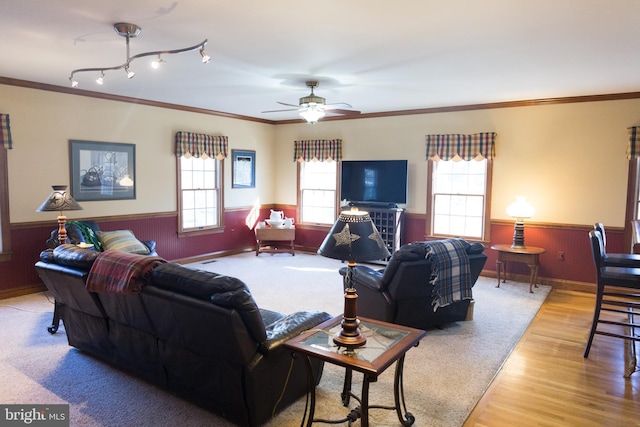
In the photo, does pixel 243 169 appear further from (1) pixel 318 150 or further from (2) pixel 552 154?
(2) pixel 552 154

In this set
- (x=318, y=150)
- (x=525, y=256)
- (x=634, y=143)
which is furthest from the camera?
(x=318, y=150)

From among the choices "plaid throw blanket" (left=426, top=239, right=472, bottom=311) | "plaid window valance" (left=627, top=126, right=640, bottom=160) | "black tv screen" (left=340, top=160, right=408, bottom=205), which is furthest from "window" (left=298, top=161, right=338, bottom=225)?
"plaid window valance" (left=627, top=126, right=640, bottom=160)

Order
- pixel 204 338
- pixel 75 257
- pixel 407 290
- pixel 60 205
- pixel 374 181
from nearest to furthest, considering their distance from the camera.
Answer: pixel 204 338 < pixel 75 257 < pixel 407 290 < pixel 60 205 < pixel 374 181

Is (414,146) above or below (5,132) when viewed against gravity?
above

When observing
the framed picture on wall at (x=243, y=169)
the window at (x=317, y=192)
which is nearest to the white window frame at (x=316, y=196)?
the window at (x=317, y=192)

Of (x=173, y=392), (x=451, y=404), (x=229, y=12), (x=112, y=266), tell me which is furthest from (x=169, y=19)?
(x=451, y=404)

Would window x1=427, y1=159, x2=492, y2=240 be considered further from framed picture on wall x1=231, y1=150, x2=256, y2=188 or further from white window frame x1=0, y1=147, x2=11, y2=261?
white window frame x1=0, y1=147, x2=11, y2=261

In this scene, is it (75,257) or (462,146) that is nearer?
(75,257)

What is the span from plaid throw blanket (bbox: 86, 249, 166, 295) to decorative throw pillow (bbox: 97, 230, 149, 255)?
2.50 m

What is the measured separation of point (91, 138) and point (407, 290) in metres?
4.55

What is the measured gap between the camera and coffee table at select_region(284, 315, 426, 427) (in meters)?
2.03

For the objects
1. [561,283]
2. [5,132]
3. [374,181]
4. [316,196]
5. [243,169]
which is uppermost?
[5,132]

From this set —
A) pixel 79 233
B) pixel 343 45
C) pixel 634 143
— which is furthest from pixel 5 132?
pixel 634 143

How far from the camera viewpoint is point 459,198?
6582 mm
